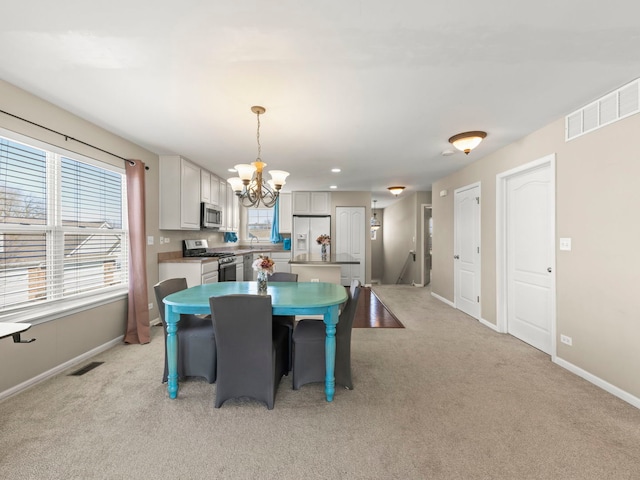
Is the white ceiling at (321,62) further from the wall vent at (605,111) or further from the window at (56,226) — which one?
the window at (56,226)

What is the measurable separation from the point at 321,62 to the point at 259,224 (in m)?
6.00

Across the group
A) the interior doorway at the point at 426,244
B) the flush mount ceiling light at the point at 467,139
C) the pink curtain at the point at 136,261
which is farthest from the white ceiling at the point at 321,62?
the interior doorway at the point at 426,244

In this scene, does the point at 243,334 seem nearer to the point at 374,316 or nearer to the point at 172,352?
the point at 172,352

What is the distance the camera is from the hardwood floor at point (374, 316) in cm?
413

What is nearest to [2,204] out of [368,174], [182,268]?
[182,268]

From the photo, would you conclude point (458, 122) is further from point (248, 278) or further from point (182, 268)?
point (248, 278)

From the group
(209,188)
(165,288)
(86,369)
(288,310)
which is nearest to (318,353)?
(288,310)

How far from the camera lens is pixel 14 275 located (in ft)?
7.87

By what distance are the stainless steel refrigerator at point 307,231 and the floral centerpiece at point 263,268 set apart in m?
4.65

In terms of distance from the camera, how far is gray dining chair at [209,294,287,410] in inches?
79.3

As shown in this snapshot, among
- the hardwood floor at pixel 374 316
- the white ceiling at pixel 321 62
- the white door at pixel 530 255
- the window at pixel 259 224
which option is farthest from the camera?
the window at pixel 259 224

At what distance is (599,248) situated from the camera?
2.48 m

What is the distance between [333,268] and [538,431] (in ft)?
10.0

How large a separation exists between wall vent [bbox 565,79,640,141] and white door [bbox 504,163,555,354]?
46cm
